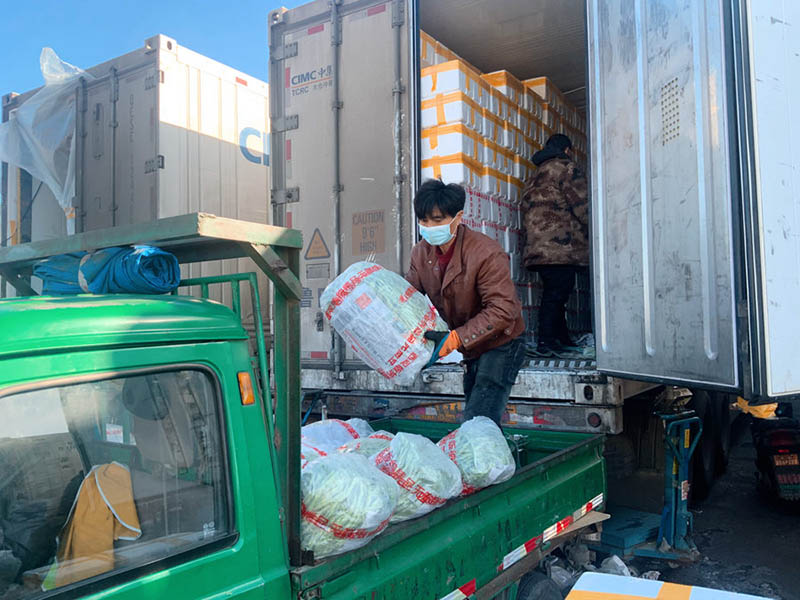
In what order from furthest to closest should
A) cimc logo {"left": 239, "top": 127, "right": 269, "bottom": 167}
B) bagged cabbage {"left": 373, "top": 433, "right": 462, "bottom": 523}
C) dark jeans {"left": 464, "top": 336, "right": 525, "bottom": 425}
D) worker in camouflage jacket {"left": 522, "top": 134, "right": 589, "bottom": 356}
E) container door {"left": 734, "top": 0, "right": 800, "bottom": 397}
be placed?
cimc logo {"left": 239, "top": 127, "right": 269, "bottom": 167}, worker in camouflage jacket {"left": 522, "top": 134, "right": 589, "bottom": 356}, dark jeans {"left": 464, "top": 336, "right": 525, "bottom": 425}, container door {"left": 734, "top": 0, "right": 800, "bottom": 397}, bagged cabbage {"left": 373, "top": 433, "right": 462, "bottom": 523}

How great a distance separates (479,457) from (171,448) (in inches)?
46.8

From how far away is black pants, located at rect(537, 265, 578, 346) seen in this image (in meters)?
5.47

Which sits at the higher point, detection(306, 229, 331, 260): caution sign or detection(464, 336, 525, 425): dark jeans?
detection(306, 229, 331, 260): caution sign

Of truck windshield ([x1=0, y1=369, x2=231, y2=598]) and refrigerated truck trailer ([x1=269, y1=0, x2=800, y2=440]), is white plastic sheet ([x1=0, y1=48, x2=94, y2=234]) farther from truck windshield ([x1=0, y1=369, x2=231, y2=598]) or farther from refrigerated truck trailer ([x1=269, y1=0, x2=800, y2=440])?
truck windshield ([x1=0, y1=369, x2=231, y2=598])

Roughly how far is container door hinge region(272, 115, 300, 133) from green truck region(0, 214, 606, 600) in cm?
359

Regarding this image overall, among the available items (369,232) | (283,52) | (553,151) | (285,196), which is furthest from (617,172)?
(283,52)

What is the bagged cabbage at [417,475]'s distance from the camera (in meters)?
2.16

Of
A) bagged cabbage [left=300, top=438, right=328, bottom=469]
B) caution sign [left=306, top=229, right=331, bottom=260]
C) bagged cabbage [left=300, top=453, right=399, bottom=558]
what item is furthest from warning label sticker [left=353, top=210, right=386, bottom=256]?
bagged cabbage [left=300, top=453, right=399, bottom=558]

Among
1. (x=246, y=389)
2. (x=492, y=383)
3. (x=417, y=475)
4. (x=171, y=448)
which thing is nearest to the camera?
(x=171, y=448)

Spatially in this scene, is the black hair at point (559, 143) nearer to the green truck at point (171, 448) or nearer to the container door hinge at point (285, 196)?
the container door hinge at point (285, 196)

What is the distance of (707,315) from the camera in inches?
124

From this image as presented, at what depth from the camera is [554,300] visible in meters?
5.54

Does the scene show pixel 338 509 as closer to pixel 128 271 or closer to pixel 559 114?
pixel 128 271

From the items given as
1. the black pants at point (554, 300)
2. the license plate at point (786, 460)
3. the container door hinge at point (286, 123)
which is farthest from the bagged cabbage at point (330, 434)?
the license plate at point (786, 460)
